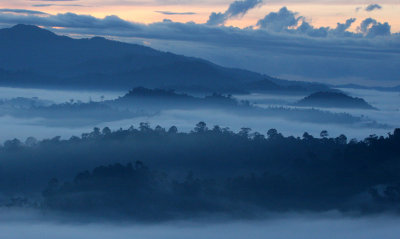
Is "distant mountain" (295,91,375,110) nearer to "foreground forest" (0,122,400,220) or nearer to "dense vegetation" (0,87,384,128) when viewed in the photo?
"dense vegetation" (0,87,384,128)

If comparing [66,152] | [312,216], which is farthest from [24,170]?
[312,216]

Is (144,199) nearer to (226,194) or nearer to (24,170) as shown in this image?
(226,194)

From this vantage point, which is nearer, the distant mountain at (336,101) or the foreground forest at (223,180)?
the foreground forest at (223,180)

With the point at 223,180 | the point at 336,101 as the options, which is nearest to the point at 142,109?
the point at 336,101

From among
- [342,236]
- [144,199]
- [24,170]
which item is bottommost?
[342,236]

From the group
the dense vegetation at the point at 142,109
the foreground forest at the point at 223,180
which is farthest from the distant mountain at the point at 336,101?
the foreground forest at the point at 223,180

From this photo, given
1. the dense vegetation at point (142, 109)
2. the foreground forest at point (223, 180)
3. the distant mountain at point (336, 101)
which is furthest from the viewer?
the distant mountain at point (336, 101)

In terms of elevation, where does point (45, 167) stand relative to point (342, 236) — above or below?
above

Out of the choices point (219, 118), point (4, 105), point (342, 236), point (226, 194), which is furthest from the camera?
point (4, 105)

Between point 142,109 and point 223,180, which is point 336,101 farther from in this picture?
point 223,180

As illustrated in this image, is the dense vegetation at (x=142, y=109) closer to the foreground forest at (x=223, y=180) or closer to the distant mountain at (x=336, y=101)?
the distant mountain at (x=336, y=101)
